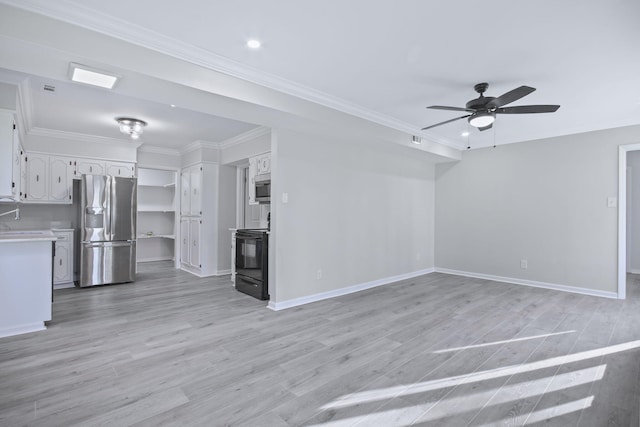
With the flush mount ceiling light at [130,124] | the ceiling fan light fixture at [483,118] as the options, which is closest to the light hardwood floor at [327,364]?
the ceiling fan light fixture at [483,118]

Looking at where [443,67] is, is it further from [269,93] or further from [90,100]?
[90,100]

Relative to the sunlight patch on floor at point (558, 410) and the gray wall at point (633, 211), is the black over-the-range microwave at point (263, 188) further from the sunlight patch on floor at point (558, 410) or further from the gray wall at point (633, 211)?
the gray wall at point (633, 211)

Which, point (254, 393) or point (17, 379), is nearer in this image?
point (254, 393)

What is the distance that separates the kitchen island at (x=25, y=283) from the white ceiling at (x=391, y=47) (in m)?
1.72

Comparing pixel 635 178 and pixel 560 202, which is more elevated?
pixel 635 178

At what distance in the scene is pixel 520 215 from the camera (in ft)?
18.1

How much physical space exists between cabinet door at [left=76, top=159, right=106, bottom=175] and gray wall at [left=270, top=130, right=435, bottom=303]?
12.6 feet

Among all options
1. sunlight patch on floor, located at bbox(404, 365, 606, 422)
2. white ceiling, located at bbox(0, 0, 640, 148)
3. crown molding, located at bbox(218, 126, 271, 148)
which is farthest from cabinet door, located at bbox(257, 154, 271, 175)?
sunlight patch on floor, located at bbox(404, 365, 606, 422)

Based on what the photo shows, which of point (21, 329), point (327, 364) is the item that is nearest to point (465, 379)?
point (327, 364)

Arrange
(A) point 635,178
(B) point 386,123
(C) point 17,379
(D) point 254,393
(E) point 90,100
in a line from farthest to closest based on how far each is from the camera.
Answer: (A) point 635,178
(B) point 386,123
(E) point 90,100
(C) point 17,379
(D) point 254,393

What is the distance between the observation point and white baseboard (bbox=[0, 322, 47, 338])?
10.1 ft

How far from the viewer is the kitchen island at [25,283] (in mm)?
3104

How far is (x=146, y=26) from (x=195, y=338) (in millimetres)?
2732

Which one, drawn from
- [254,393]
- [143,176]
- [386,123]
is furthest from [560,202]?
[143,176]
